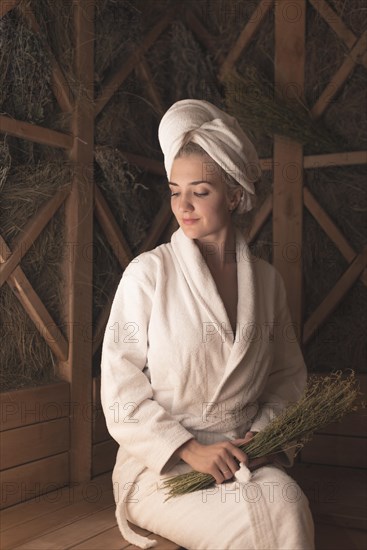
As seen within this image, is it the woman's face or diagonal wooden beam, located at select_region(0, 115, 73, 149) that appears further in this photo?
diagonal wooden beam, located at select_region(0, 115, 73, 149)

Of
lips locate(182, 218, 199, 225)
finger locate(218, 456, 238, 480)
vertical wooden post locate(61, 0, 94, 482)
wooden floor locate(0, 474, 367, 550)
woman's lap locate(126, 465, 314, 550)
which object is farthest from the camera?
vertical wooden post locate(61, 0, 94, 482)

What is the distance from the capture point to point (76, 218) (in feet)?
8.29

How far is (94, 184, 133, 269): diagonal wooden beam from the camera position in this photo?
2.65 metres

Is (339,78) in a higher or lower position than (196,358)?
higher

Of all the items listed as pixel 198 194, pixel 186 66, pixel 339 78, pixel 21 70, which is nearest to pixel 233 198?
pixel 198 194

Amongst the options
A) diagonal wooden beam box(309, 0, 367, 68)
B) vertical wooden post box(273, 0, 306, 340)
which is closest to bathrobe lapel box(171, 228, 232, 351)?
vertical wooden post box(273, 0, 306, 340)

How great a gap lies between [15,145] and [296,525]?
1.48 metres

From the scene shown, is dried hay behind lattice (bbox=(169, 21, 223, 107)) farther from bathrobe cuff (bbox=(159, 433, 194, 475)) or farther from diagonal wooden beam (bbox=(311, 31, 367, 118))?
bathrobe cuff (bbox=(159, 433, 194, 475))

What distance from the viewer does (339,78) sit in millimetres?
2939

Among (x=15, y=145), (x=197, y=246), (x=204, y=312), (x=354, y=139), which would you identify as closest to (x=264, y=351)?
(x=204, y=312)

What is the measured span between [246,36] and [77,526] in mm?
2158

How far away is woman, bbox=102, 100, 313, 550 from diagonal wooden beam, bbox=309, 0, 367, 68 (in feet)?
3.80

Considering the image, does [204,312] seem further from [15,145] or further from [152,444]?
[15,145]

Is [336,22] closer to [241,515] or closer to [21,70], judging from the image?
[21,70]
